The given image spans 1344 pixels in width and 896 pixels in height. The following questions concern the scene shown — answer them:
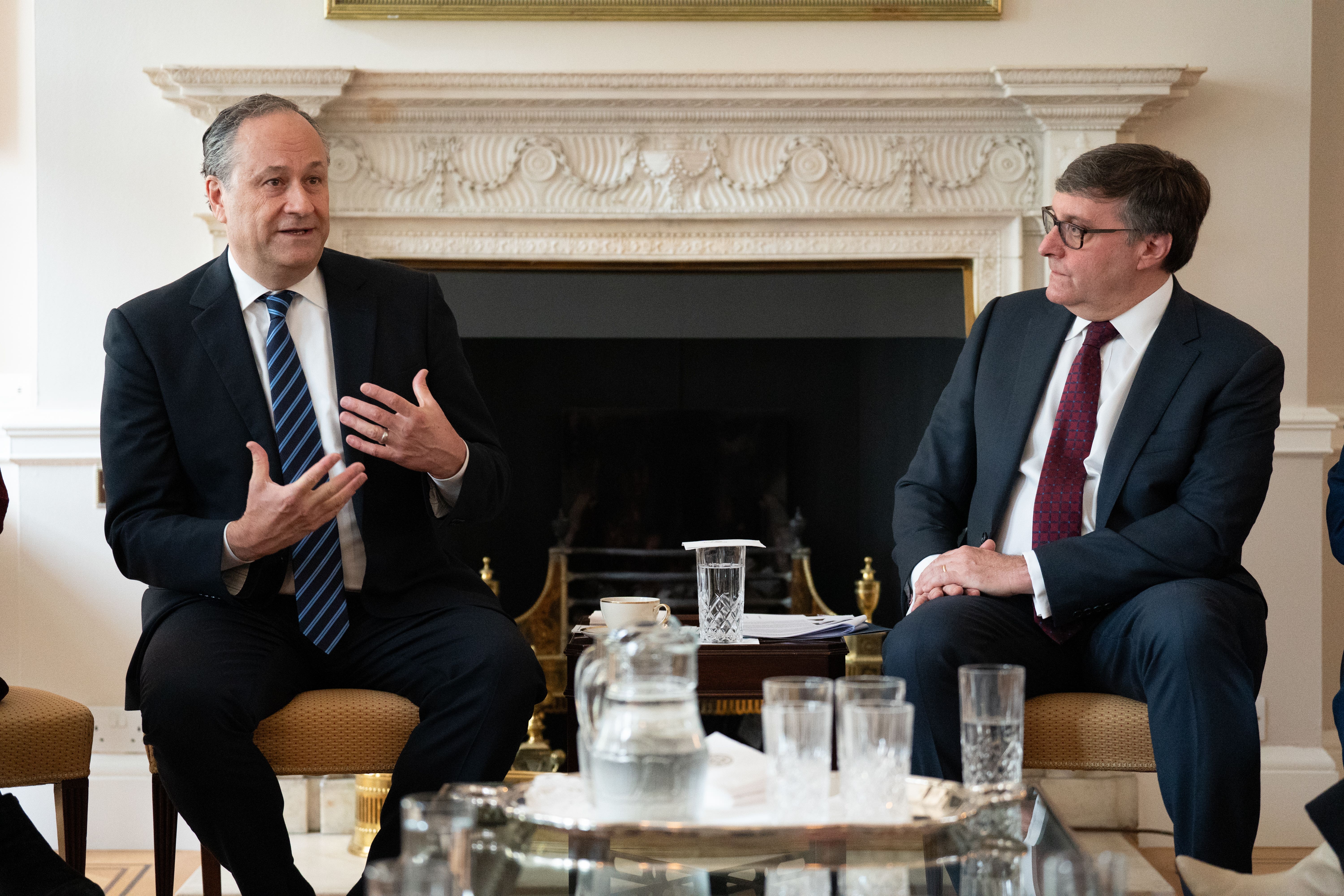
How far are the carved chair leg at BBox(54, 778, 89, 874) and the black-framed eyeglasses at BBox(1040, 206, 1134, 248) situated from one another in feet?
5.69

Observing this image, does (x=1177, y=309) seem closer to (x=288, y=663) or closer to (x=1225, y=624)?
(x=1225, y=624)

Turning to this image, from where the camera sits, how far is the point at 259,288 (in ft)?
6.48

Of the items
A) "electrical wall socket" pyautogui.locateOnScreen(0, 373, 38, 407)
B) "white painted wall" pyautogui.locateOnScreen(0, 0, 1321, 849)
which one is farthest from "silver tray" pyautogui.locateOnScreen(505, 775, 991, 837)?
"electrical wall socket" pyautogui.locateOnScreen(0, 373, 38, 407)

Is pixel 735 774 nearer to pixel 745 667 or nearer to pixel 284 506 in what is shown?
pixel 745 667

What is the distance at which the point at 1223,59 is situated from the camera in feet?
9.36

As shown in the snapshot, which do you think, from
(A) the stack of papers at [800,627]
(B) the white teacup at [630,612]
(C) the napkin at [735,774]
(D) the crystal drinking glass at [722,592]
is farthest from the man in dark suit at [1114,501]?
(C) the napkin at [735,774]

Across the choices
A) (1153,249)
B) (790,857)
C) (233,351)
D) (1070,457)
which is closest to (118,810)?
(233,351)

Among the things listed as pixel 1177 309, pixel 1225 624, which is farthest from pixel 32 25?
pixel 1225 624

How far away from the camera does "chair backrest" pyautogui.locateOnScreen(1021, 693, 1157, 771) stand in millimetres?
1751

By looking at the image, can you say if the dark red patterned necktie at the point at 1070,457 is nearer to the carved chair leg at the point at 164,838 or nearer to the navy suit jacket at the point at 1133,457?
the navy suit jacket at the point at 1133,457

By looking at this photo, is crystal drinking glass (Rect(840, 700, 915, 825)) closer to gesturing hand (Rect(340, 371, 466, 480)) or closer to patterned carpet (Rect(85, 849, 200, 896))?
gesturing hand (Rect(340, 371, 466, 480))

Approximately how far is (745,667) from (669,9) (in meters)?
1.63

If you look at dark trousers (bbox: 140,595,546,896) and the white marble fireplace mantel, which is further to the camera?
the white marble fireplace mantel

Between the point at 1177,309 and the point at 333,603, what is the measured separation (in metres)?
1.39
